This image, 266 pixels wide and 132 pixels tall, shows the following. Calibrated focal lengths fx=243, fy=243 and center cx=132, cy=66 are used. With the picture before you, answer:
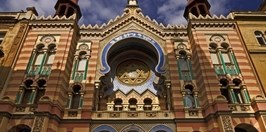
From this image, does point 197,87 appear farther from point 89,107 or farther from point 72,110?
point 72,110

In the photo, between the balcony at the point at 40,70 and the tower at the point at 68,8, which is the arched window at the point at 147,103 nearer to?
the balcony at the point at 40,70

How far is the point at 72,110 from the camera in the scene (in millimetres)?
18234

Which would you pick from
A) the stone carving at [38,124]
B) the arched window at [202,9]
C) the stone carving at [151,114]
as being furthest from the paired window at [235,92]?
the stone carving at [38,124]

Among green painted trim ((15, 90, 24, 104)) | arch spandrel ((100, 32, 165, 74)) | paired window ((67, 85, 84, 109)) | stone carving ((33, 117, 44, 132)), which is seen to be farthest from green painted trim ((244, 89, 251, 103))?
green painted trim ((15, 90, 24, 104))

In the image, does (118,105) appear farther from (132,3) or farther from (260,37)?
(260,37)

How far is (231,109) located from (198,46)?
19.8ft

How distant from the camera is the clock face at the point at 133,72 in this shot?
74.1ft

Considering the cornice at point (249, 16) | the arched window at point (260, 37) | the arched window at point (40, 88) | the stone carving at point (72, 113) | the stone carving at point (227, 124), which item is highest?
the cornice at point (249, 16)

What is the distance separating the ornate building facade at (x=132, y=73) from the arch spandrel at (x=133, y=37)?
0.08m

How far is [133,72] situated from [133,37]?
3319mm

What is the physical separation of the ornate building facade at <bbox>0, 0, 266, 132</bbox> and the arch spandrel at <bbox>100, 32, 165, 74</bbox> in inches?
3.3

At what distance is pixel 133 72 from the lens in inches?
915

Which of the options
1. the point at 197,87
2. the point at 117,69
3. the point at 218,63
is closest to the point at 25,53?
the point at 117,69

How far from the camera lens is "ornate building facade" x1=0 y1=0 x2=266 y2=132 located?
1750 cm
